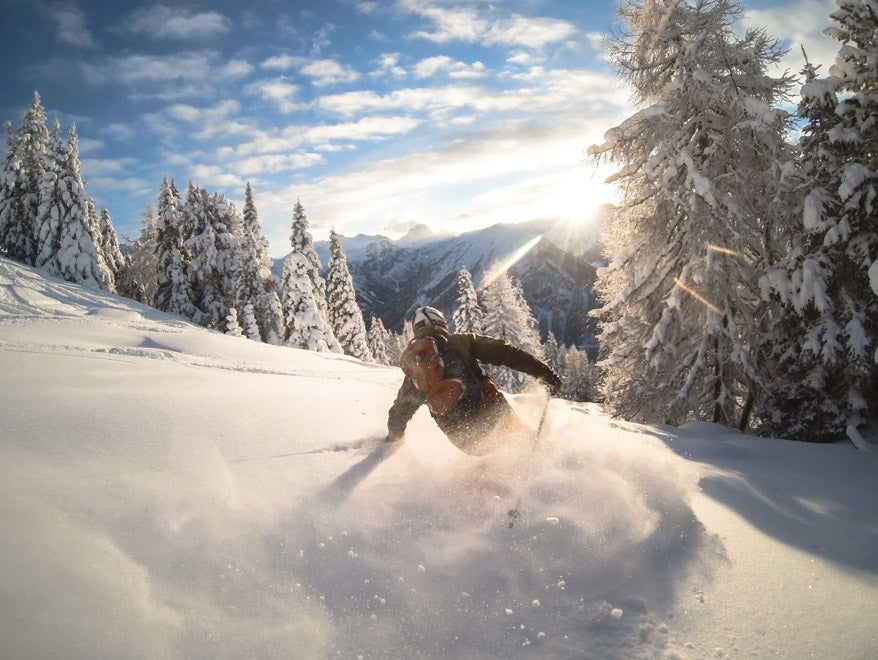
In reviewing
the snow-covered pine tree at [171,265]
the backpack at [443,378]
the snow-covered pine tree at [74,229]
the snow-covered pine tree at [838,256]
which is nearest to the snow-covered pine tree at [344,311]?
→ the snow-covered pine tree at [171,265]

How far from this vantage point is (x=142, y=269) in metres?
41.2

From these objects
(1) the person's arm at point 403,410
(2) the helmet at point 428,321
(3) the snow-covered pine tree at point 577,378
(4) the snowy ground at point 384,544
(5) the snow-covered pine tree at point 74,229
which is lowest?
(3) the snow-covered pine tree at point 577,378

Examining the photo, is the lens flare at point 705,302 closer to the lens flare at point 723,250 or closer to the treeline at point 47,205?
the lens flare at point 723,250

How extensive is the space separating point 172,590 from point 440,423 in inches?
102

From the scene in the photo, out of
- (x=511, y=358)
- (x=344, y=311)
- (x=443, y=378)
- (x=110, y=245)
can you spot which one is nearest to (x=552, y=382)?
(x=511, y=358)

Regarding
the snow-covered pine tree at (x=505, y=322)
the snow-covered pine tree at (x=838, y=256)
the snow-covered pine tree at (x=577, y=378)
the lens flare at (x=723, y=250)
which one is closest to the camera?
→ the snow-covered pine tree at (x=838, y=256)

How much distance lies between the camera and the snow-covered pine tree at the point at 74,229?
2853 centimetres

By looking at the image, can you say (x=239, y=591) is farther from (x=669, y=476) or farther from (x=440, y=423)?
(x=669, y=476)

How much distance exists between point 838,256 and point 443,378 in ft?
26.9

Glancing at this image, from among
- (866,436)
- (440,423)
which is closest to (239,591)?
(440,423)

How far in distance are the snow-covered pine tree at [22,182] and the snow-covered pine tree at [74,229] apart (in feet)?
13.2

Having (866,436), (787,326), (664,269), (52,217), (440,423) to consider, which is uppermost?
(52,217)

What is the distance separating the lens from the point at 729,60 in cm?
920

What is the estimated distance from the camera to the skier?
4.34 m
